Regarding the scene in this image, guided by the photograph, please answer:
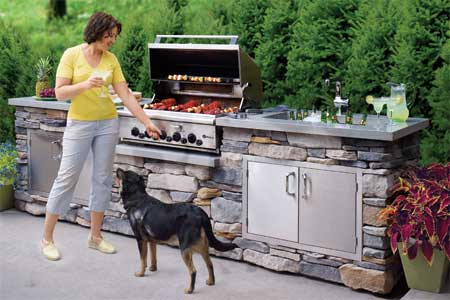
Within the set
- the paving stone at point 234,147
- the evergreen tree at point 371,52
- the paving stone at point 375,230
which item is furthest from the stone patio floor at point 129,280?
the evergreen tree at point 371,52

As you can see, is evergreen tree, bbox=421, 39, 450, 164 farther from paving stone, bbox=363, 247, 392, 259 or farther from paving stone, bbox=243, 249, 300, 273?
paving stone, bbox=243, 249, 300, 273

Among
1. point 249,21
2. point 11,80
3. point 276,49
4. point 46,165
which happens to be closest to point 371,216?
point 276,49

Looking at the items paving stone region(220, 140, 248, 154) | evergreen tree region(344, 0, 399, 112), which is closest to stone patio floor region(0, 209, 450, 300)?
paving stone region(220, 140, 248, 154)

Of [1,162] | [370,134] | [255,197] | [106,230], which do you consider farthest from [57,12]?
[370,134]

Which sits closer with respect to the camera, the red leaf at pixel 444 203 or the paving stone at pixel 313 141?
the red leaf at pixel 444 203

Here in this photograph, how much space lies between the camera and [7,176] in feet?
19.6

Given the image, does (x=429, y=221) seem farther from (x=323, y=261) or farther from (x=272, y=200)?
(x=272, y=200)

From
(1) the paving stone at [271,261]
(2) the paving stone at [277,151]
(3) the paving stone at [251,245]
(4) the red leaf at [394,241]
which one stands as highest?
(2) the paving stone at [277,151]

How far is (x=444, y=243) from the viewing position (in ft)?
13.0

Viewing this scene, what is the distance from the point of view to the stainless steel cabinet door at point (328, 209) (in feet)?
13.7

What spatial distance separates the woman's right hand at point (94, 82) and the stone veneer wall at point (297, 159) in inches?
34.2

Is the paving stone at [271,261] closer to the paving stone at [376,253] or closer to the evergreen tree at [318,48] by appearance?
the paving stone at [376,253]

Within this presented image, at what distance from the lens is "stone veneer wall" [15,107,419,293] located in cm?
409

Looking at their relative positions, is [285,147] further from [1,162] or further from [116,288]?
[1,162]
